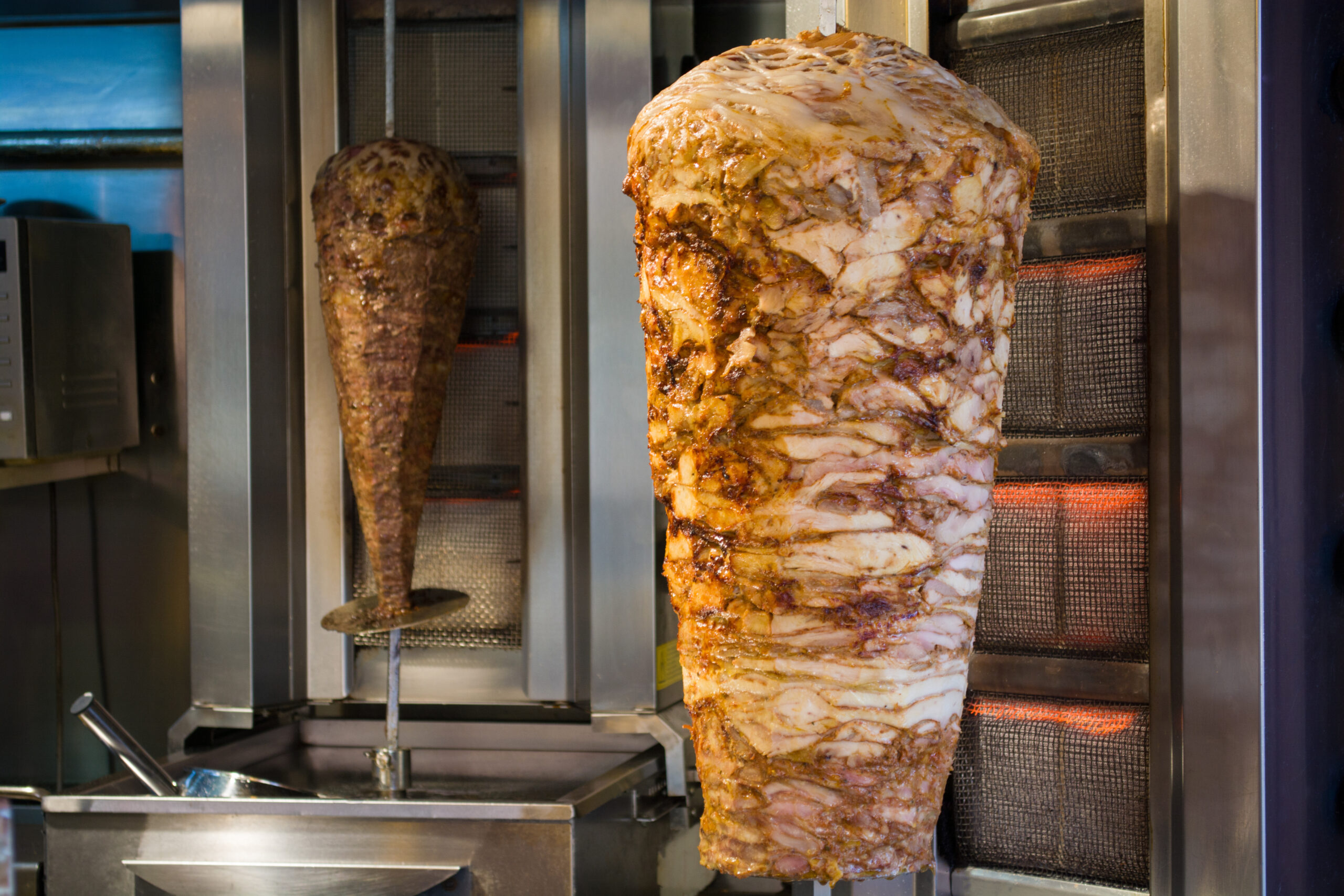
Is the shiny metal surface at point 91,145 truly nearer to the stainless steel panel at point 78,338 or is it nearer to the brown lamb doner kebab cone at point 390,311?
the stainless steel panel at point 78,338

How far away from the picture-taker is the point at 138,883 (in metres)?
1.66

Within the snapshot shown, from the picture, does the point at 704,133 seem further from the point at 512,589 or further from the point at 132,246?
the point at 132,246

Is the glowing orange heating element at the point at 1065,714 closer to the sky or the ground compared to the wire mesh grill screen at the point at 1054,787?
closer to the sky

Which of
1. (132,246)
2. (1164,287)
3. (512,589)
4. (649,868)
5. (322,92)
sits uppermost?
(322,92)

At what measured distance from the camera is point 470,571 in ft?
7.15

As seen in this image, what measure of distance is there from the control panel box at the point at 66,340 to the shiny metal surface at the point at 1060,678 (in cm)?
200

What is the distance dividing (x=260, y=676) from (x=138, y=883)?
484mm

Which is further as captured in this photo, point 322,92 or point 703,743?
point 322,92

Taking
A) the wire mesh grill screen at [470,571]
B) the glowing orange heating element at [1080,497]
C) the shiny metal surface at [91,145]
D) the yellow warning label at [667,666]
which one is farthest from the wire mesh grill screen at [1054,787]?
the shiny metal surface at [91,145]

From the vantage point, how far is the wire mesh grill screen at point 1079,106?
1.27 meters

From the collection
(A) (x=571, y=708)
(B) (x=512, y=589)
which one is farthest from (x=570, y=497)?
(A) (x=571, y=708)

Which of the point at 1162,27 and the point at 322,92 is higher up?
the point at 322,92

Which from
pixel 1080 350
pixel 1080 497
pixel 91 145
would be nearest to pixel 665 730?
pixel 1080 497

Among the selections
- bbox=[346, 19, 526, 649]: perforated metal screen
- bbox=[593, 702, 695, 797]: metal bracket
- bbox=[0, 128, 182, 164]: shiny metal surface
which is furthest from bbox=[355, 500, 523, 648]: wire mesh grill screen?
bbox=[0, 128, 182, 164]: shiny metal surface
